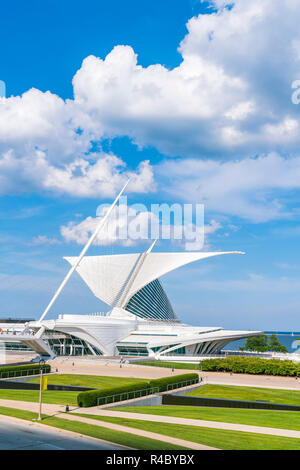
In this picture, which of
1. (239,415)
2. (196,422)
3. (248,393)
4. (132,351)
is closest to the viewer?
(196,422)

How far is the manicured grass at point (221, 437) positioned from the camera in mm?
16844

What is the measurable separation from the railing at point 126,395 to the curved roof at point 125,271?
50879mm

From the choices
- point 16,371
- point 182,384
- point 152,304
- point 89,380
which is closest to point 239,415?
point 182,384

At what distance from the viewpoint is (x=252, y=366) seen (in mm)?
47938

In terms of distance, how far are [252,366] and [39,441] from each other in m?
35.4

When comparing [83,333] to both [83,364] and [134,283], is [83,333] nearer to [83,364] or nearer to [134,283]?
[83,364]

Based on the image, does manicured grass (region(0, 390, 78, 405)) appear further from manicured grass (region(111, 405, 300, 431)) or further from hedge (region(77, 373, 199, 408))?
manicured grass (region(111, 405, 300, 431))

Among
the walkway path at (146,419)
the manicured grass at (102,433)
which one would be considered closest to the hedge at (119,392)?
the walkway path at (146,419)

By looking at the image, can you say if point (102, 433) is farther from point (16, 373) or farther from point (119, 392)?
point (16, 373)

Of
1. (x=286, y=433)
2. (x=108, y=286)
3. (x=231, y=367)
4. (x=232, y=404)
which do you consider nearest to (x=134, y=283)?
(x=108, y=286)

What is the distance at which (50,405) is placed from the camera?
1008 inches

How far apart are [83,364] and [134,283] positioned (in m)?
30.1

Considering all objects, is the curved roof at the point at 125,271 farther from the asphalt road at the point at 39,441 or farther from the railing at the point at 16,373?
the asphalt road at the point at 39,441

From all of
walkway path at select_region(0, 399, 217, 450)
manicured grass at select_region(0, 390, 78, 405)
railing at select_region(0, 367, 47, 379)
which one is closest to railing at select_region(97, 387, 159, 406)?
manicured grass at select_region(0, 390, 78, 405)
